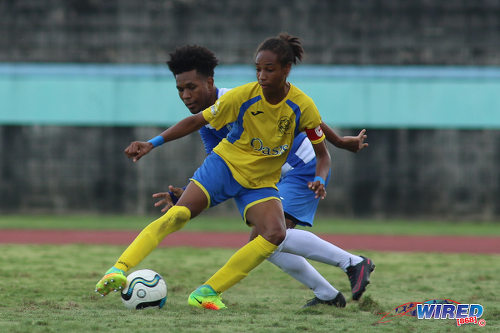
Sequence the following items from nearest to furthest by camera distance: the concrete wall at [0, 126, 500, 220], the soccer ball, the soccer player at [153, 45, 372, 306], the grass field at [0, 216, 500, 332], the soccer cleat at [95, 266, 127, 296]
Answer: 1. the grass field at [0, 216, 500, 332]
2. the soccer cleat at [95, 266, 127, 296]
3. the soccer ball
4. the soccer player at [153, 45, 372, 306]
5. the concrete wall at [0, 126, 500, 220]

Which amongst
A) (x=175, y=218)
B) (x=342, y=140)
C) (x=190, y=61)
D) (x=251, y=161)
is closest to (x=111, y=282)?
(x=175, y=218)

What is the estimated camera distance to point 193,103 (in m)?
5.74

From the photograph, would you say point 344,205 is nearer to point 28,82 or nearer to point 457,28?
point 457,28

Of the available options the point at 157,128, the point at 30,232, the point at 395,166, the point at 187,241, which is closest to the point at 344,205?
the point at 395,166

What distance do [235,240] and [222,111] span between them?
731cm

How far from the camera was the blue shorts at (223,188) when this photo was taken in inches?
211

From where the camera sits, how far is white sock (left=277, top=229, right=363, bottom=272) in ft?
18.9

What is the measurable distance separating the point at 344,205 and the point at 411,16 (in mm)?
4945

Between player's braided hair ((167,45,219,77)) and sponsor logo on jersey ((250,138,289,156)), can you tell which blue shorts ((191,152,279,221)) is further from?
player's braided hair ((167,45,219,77))

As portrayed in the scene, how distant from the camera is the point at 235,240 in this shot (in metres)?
12.4

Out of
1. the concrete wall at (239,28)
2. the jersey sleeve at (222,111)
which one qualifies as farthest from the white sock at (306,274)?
the concrete wall at (239,28)

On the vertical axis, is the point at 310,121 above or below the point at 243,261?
above

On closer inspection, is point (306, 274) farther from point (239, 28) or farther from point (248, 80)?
point (239, 28)

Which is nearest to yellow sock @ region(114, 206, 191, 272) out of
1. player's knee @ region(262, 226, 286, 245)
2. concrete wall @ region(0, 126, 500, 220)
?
player's knee @ region(262, 226, 286, 245)
